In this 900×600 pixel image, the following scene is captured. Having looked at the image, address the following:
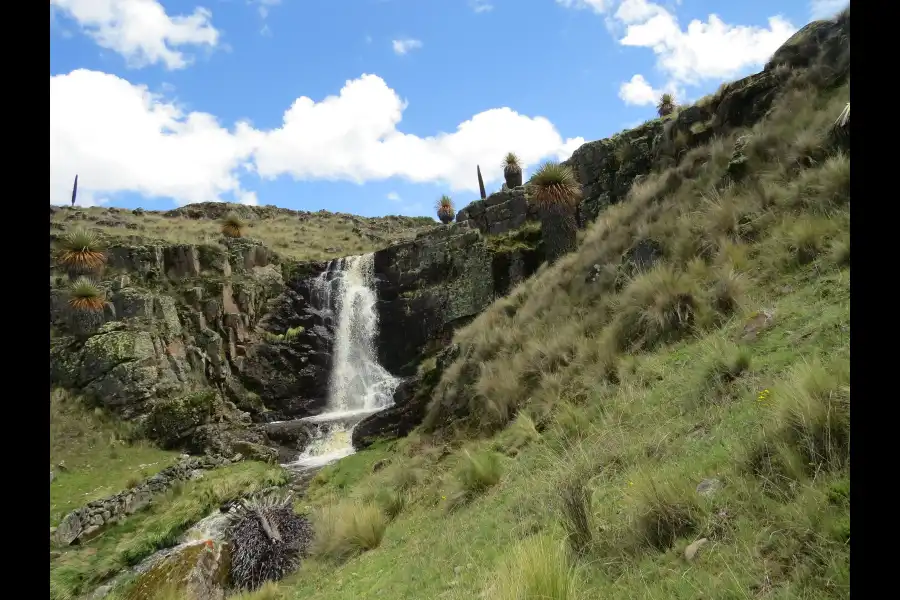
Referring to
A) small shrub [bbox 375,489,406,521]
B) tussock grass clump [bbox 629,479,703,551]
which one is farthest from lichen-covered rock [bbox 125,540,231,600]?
tussock grass clump [bbox 629,479,703,551]

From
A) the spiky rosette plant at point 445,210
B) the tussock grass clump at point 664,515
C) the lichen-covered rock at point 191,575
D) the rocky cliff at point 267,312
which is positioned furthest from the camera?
the spiky rosette plant at point 445,210

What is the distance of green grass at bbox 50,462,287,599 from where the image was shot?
37.6 ft

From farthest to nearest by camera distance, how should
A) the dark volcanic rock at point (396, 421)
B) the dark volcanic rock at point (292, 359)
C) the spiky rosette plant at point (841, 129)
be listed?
the dark volcanic rock at point (292, 359) → the dark volcanic rock at point (396, 421) → the spiky rosette plant at point (841, 129)

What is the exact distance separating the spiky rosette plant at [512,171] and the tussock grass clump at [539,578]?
96.5ft

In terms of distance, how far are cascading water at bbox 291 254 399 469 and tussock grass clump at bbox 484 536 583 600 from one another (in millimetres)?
18501

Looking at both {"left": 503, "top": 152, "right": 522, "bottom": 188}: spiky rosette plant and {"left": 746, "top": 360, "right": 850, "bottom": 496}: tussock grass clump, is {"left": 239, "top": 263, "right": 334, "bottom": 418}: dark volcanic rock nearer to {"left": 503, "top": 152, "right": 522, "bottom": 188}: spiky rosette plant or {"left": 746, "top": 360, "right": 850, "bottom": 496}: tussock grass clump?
{"left": 503, "top": 152, "right": 522, "bottom": 188}: spiky rosette plant

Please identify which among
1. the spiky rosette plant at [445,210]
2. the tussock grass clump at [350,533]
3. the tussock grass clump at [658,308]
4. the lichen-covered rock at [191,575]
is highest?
the spiky rosette plant at [445,210]

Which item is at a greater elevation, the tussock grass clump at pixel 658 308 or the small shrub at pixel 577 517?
the tussock grass clump at pixel 658 308

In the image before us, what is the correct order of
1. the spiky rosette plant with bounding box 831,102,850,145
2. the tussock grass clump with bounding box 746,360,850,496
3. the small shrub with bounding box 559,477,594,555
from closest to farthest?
the tussock grass clump with bounding box 746,360,850,496
the small shrub with bounding box 559,477,594,555
the spiky rosette plant with bounding box 831,102,850,145

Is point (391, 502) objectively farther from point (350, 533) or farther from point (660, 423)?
point (660, 423)

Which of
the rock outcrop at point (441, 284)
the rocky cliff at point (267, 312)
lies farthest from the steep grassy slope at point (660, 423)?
the rock outcrop at point (441, 284)

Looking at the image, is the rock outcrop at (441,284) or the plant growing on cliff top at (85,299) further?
the rock outcrop at (441,284)

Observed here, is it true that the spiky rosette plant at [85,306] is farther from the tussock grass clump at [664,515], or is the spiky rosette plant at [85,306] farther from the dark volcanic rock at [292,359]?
the tussock grass clump at [664,515]

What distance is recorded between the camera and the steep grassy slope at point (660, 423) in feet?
10.9
